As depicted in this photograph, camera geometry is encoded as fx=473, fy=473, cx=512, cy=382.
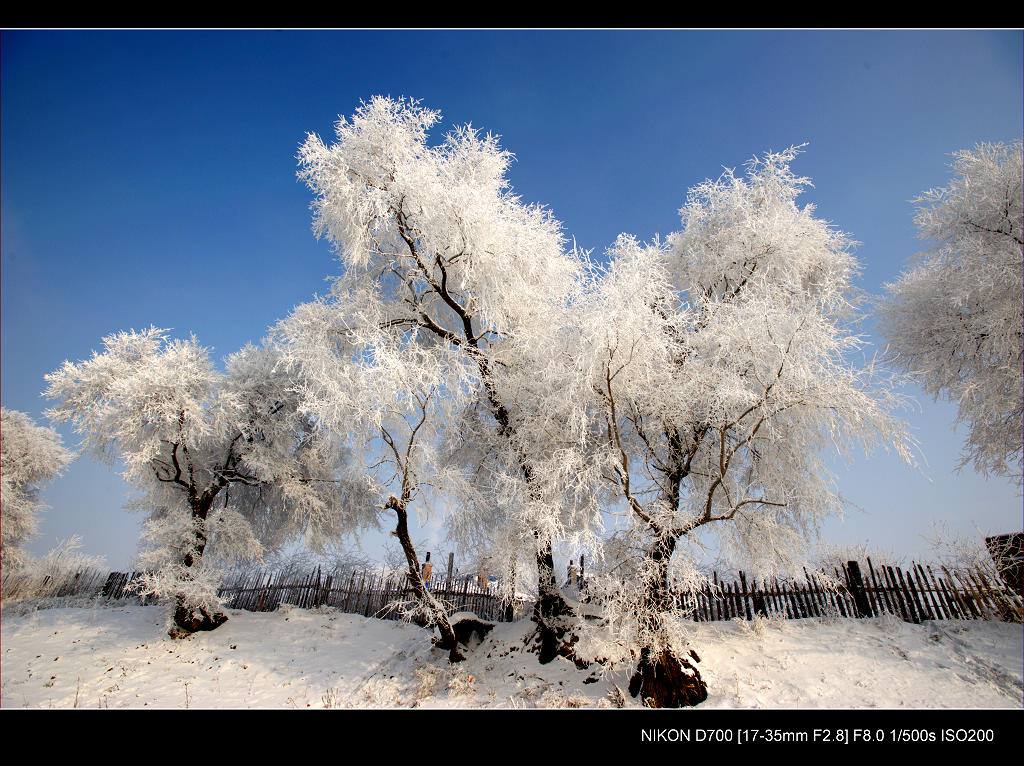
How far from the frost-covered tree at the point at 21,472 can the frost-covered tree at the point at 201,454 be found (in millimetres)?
6890

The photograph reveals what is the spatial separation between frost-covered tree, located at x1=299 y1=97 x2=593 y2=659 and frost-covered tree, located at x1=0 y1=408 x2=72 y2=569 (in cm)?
1765

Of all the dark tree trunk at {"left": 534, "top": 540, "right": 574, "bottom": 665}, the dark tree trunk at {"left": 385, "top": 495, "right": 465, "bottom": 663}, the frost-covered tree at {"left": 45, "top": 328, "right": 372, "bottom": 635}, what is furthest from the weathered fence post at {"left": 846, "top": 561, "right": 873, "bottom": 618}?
the frost-covered tree at {"left": 45, "top": 328, "right": 372, "bottom": 635}

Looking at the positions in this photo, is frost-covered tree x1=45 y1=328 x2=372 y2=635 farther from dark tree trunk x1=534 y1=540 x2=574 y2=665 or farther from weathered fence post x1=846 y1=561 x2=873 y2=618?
weathered fence post x1=846 y1=561 x2=873 y2=618

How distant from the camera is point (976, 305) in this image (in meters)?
11.9

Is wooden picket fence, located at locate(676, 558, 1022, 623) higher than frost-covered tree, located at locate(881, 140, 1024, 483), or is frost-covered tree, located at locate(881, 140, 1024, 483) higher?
frost-covered tree, located at locate(881, 140, 1024, 483)

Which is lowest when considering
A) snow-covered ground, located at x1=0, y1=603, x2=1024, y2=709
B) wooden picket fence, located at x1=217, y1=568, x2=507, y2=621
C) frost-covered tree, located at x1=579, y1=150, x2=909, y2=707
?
snow-covered ground, located at x1=0, y1=603, x2=1024, y2=709

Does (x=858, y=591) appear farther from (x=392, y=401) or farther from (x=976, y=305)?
(x=392, y=401)

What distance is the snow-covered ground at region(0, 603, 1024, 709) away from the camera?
333 inches

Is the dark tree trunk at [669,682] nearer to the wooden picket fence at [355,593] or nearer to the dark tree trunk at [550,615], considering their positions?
the dark tree trunk at [550,615]

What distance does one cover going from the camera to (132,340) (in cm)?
1471

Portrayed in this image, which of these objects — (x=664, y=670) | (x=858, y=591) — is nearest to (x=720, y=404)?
(x=664, y=670)

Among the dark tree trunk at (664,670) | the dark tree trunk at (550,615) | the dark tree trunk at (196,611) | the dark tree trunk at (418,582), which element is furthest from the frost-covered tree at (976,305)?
the dark tree trunk at (196,611)
